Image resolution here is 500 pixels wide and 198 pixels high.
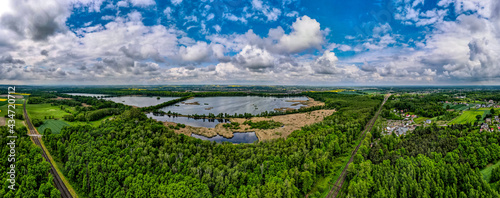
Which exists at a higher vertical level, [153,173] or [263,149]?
[263,149]

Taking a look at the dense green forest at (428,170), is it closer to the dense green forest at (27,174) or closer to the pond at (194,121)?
the dense green forest at (27,174)

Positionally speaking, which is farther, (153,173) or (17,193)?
(153,173)

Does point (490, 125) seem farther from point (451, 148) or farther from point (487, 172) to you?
point (487, 172)

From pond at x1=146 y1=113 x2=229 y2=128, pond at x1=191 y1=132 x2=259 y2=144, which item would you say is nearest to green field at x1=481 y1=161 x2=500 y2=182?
pond at x1=191 y1=132 x2=259 y2=144

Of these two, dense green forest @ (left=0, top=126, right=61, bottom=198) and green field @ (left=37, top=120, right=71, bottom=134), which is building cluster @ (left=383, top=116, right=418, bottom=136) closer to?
dense green forest @ (left=0, top=126, right=61, bottom=198)

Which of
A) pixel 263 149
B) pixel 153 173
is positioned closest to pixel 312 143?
pixel 263 149

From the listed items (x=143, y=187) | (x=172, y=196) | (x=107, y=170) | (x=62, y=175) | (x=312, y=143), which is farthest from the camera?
(x=312, y=143)

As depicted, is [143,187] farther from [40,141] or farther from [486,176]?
[486,176]

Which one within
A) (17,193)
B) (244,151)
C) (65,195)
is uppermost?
(244,151)
